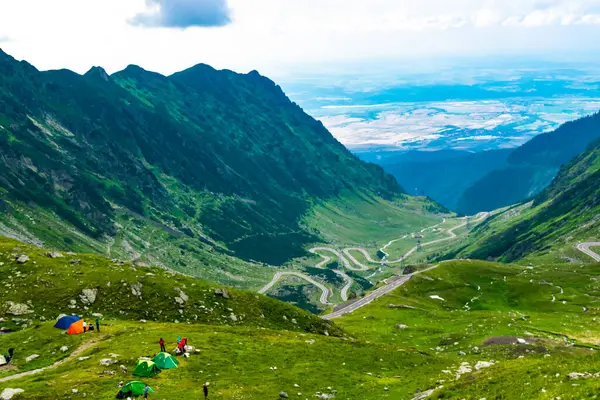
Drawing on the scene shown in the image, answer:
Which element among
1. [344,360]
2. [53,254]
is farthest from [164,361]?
[53,254]

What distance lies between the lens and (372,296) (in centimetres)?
16988

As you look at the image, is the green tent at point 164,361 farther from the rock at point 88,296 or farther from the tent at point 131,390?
the rock at point 88,296

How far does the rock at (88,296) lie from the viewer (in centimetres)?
8381

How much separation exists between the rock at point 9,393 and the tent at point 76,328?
21.7m

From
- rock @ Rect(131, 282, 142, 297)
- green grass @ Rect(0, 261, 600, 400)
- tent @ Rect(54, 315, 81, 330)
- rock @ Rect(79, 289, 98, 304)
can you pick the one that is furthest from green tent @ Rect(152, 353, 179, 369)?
rock @ Rect(131, 282, 142, 297)

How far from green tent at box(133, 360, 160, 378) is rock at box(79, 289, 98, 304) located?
119 ft

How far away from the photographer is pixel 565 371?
41.8 m

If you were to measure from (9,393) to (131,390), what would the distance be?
1104cm

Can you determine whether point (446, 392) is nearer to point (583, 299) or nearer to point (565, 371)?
point (565, 371)

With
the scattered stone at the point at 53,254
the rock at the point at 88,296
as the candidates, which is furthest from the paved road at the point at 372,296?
the rock at the point at 88,296

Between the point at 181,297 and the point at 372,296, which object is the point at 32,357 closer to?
the point at 181,297

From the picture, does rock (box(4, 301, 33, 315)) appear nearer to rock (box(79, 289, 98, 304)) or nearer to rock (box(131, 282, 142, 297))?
rock (box(79, 289, 98, 304))

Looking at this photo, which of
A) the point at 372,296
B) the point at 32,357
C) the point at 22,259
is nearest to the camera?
the point at 32,357

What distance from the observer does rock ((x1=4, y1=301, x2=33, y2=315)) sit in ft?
257
